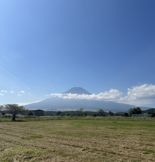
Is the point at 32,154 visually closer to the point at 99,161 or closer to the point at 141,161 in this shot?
the point at 99,161

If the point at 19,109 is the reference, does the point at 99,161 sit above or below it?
below

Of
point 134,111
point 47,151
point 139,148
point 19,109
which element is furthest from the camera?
point 134,111

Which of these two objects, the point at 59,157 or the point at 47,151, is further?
the point at 47,151

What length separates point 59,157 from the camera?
47.6 ft

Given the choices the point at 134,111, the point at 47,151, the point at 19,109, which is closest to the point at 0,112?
the point at 19,109

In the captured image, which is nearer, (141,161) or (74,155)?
(141,161)

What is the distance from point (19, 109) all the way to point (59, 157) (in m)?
77.3

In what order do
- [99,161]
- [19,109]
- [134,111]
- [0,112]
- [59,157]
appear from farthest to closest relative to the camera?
→ 1. [134,111]
2. [0,112]
3. [19,109]
4. [59,157]
5. [99,161]

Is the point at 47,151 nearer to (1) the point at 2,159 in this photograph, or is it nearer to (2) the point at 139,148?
(1) the point at 2,159

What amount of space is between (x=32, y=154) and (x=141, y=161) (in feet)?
19.7

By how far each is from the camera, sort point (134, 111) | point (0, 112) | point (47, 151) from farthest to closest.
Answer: point (134, 111), point (0, 112), point (47, 151)

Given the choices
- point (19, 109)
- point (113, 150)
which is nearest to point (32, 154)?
point (113, 150)

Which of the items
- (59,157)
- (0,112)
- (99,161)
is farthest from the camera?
(0,112)

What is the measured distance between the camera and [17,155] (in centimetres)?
1493
